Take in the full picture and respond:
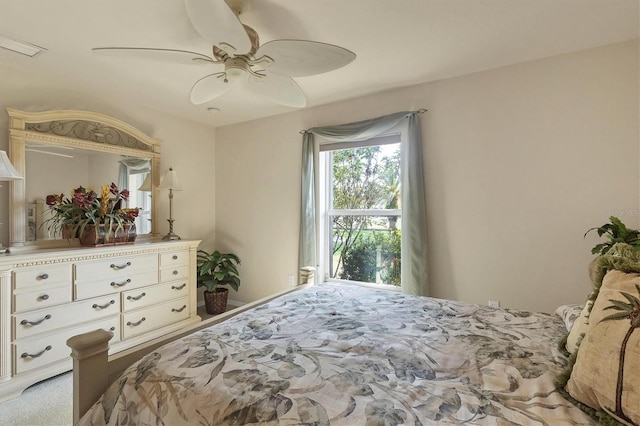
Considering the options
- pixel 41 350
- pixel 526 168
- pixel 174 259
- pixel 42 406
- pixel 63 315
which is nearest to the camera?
pixel 42 406

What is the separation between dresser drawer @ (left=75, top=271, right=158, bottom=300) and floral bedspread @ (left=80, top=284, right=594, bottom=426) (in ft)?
5.76

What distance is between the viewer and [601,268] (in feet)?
3.38

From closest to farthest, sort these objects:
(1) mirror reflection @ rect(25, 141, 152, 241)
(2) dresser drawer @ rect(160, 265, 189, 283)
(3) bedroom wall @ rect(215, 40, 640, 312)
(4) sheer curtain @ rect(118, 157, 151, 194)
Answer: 1. (3) bedroom wall @ rect(215, 40, 640, 312)
2. (1) mirror reflection @ rect(25, 141, 152, 241)
3. (2) dresser drawer @ rect(160, 265, 189, 283)
4. (4) sheer curtain @ rect(118, 157, 151, 194)

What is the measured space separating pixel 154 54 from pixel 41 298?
1.93m

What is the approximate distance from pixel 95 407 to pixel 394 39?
246 cm

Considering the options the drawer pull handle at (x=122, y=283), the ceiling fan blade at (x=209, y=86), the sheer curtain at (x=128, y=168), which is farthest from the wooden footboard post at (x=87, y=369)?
the sheer curtain at (x=128, y=168)

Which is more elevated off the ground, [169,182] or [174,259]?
[169,182]

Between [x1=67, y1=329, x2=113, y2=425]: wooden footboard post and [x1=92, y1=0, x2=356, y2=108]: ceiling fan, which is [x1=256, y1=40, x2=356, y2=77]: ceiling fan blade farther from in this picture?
[x1=67, y1=329, x2=113, y2=425]: wooden footboard post

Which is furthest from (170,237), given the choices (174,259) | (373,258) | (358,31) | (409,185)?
(358,31)

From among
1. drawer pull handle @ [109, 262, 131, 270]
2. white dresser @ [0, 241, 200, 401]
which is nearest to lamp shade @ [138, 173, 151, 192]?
white dresser @ [0, 241, 200, 401]

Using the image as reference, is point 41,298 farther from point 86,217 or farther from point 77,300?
point 86,217

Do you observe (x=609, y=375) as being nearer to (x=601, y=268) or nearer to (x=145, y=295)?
(x=601, y=268)

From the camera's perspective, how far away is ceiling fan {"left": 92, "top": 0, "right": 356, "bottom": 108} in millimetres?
1281

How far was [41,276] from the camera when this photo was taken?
7.16 ft
